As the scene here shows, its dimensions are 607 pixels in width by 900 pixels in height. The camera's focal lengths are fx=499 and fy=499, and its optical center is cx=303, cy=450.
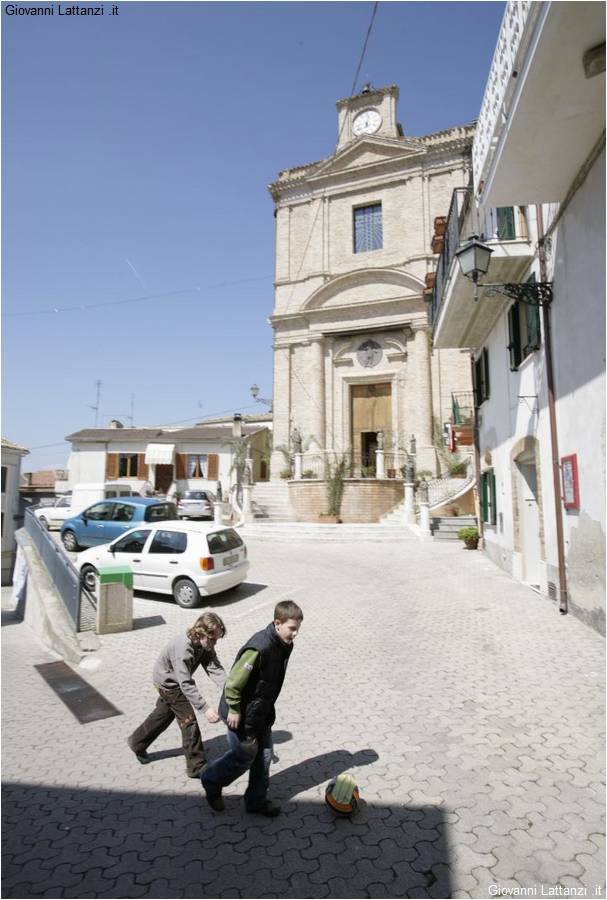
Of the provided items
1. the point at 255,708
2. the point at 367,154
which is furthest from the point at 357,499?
the point at 367,154

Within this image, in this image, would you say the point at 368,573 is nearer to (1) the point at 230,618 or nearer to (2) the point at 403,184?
(1) the point at 230,618

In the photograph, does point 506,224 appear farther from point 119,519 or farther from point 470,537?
point 119,519

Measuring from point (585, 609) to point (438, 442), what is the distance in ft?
55.3

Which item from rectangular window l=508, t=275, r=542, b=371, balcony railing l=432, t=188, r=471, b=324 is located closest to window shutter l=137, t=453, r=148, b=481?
balcony railing l=432, t=188, r=471, b=324

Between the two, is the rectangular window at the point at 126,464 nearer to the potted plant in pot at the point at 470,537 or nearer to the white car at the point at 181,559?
the white car at the point at 181,559

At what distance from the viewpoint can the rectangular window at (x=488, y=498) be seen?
40.7 feet

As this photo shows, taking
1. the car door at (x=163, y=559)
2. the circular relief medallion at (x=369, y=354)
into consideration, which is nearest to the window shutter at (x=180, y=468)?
the circular relief medallion at (x=369, y=354)

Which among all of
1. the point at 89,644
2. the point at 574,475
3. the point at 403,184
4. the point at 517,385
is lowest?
the point at 89,644

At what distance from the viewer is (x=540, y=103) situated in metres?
5.48

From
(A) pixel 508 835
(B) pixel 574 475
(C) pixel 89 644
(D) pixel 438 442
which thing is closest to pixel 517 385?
(B) pixel 574 475

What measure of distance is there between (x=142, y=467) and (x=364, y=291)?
18190 millimetres

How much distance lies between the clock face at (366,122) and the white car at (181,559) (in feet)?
89.0

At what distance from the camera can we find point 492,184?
270 inches

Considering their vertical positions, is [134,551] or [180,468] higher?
[180,468]
